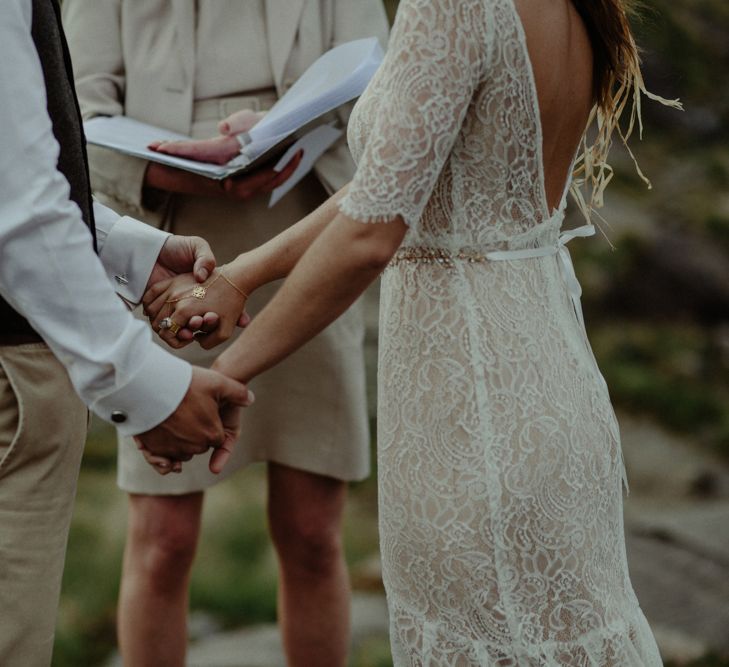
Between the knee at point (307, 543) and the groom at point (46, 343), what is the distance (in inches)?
44.2

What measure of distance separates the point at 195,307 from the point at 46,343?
0.54 meters

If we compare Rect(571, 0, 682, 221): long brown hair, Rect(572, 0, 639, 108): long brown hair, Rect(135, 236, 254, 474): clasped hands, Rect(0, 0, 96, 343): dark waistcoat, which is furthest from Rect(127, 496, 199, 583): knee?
Rect(572, 0, 639, 108): long brown hair

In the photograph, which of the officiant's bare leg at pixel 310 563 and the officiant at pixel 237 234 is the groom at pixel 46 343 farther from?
the officiant's bare leg at pixel 310 563

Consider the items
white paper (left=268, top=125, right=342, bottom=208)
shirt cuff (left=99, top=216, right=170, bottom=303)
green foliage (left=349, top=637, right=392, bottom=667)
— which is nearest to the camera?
shirt cuff (left=99, top=216, right=170, bottom=303)

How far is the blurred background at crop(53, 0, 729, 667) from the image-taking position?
4.04m

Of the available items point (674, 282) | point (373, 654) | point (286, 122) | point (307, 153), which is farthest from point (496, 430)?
point (674, 282)

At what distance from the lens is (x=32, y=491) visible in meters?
1.90

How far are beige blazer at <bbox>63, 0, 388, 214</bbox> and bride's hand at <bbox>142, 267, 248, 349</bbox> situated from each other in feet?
1.72

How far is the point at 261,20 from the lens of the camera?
299 cm

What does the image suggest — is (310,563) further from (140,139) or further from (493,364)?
(493,364)

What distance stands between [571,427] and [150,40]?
155 cm

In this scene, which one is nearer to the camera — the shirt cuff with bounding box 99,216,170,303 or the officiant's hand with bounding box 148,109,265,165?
the shirt cuff with bounding box 99,216,170,303

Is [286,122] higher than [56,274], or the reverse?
[56,274]

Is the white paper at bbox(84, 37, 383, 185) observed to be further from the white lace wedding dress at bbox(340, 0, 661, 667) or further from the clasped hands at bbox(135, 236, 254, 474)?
the clasped hands at bbox(135, 236, 254, 474)
